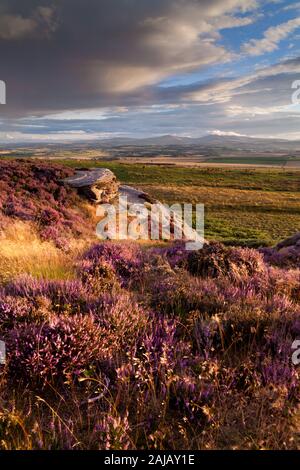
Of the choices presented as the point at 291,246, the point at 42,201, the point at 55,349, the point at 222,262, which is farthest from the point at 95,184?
the point at 55,349

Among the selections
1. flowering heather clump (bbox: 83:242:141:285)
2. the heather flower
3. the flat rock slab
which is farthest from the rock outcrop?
the heather flower

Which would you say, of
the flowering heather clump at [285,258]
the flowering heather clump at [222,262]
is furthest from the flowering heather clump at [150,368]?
the flowering heather clump at [285,258]

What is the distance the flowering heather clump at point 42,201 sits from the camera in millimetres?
14646

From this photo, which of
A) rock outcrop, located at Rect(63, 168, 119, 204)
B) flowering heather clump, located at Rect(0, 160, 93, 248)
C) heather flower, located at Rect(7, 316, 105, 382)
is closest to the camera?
heather flower, located at Rect(7, 316, 105, 382)

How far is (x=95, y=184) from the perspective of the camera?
890 inches

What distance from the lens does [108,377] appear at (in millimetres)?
3295

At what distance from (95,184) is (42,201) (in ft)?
16.3

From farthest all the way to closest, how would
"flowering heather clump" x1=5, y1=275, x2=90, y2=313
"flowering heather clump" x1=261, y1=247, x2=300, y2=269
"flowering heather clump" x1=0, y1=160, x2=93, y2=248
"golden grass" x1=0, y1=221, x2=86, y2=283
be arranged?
"flowering heather clump" x1=0, y1=160, x2=93, y2=248 → "flowering heather clump" x1=261, y1=247, x2=300, y2=269 → "golden grass" x1=0, y1=221, x2=86, y2=283 → "flowering heather clump" x1=5, y1=275, x2=90, y2=313

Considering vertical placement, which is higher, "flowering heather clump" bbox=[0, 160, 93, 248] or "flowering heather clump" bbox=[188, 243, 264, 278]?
"flowering heather clump" bbox=[0, 160, 93, 248]

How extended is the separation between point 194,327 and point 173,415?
136cm

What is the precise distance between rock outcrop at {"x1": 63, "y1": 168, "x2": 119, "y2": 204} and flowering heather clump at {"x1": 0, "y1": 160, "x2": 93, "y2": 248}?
2.56 feet

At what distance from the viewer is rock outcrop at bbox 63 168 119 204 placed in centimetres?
2206

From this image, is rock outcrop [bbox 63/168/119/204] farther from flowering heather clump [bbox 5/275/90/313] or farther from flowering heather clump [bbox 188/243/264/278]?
flowering heather clump [bbox 5/275/90/313]
